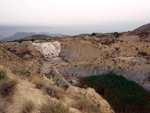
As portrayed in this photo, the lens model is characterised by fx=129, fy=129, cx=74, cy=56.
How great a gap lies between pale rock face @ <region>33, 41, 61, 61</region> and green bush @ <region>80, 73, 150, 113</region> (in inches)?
925

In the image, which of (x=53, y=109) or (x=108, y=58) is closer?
(x=53, y=109)

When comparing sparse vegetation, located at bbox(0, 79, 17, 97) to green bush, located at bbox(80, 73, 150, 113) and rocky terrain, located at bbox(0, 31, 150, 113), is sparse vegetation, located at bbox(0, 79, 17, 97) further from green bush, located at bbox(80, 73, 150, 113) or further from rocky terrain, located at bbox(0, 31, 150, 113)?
green bush, located at bbox(80, 73, 150, 113)

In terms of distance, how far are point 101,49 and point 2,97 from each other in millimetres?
33470

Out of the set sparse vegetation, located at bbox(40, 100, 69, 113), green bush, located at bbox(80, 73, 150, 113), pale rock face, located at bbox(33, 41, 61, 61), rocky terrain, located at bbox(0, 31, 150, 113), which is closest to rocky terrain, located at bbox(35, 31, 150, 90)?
rocky terrain, located at bbox(0, 31, 150, 113)

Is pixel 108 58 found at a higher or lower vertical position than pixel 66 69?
higher

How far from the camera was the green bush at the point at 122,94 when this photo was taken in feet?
44.6

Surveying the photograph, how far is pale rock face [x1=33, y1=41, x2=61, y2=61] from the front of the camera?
42716 mm

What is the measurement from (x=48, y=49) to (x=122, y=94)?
31.7 meters

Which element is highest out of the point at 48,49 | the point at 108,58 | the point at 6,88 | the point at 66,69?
the point at 6,88

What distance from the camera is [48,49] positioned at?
1725 inches

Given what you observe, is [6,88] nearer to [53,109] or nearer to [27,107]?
[27,107]

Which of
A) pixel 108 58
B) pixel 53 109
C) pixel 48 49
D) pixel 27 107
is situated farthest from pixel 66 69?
A: pixel 53 109

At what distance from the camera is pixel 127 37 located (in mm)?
44906

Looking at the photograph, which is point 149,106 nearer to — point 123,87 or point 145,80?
point 123,87
